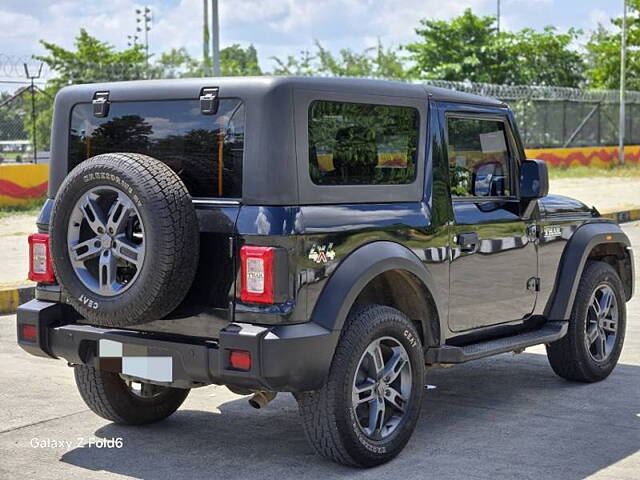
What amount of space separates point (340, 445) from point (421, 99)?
5.85ft

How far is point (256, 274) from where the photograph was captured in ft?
15.5

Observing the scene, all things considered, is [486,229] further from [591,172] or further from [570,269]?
[591,172]

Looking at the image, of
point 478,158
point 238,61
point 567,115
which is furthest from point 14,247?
point 238,61

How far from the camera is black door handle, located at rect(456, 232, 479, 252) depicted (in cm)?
571

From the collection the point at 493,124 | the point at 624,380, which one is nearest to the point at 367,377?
the point at 493,124

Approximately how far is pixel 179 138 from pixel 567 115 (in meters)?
31.1

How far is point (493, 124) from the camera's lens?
20.4 ft

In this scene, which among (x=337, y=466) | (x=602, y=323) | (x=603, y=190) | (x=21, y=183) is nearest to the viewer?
(x=337, y=466)

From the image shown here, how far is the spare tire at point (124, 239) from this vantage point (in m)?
4.66

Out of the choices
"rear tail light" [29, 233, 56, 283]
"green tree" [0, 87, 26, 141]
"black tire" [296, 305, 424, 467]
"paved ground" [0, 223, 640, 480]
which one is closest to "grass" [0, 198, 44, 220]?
"green tree" [0, 87, 26, 141]

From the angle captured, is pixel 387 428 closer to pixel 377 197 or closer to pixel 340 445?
pixel 340 445

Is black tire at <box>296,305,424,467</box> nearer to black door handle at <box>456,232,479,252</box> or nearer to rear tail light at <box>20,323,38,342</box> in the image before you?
black door handle at <box>456,232,479,252</box>

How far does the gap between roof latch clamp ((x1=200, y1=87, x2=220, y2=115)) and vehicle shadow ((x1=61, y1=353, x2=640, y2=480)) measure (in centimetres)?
161

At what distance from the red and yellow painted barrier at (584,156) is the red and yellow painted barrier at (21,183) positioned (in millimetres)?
13612
